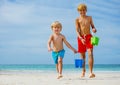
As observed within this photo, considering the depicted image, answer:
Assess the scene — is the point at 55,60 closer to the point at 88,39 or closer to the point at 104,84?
the point at 88,39

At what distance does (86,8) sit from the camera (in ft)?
31.6

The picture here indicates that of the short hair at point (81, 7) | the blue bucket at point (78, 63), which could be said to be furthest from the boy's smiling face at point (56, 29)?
the blue bucket at point (78, 63)

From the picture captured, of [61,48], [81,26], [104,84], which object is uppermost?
[81,26]

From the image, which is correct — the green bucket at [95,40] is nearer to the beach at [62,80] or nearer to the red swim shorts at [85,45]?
the red swim shorts at [85,45]

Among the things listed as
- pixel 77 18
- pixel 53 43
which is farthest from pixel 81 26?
pixel 53 43

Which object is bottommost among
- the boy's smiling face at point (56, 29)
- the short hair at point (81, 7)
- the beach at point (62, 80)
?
the beach at point (62, 80)

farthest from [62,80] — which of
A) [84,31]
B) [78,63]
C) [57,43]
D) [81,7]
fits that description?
[81,7]

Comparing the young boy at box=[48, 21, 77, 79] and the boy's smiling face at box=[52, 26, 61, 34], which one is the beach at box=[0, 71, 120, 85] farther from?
the boy's smiling face at box=[52, 26, 61, 34]

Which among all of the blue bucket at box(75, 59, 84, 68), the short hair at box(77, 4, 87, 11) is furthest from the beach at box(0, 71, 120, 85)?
the short hair at box(77, 4, 87, 11)

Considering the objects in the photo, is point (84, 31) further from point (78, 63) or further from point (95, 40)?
point (78, 63)

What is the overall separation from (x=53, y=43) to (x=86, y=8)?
1.33 m

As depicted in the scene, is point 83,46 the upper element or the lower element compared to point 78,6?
lower

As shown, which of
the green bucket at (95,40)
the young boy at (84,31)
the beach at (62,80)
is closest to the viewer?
the beach at (62,80)

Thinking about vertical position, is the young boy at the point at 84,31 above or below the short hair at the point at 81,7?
below
